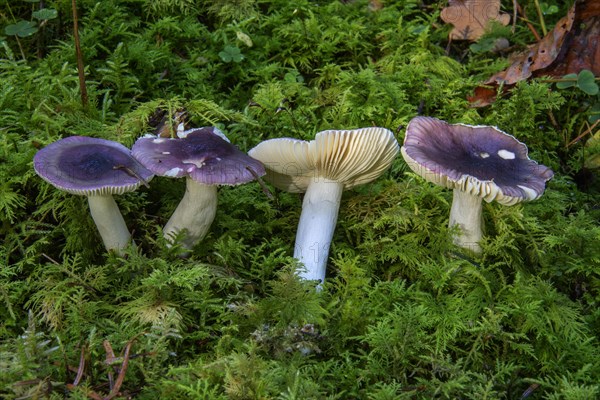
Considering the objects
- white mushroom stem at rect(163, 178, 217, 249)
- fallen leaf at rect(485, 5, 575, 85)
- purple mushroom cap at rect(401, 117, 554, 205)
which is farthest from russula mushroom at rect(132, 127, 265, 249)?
fallen leaf at rect(485, 5, 575, 85)

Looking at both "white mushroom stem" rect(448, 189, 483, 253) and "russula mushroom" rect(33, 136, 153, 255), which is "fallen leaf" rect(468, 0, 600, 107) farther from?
"russula mushroom" rect(33, 136, 153, 255)

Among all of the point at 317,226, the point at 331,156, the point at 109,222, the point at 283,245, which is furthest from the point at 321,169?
the point at 109,222

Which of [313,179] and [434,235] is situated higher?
[313,179]

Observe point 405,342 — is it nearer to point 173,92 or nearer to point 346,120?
point 346,120

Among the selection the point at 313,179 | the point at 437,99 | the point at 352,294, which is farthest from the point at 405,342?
the point at 437,99

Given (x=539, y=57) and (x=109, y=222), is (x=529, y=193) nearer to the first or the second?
(x=539, y=57)

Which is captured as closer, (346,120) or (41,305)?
(41,305)
